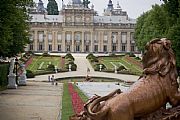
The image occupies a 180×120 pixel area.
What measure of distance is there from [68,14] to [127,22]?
14.5m

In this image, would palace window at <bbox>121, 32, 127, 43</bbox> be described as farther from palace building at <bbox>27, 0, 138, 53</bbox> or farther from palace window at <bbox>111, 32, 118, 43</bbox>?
palace window at <bbox>111, 32, 118, 43</bbox>

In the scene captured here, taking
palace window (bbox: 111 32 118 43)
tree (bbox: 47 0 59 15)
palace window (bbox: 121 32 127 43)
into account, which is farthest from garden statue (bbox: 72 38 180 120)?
tree (bbox: 47 0 59 15)

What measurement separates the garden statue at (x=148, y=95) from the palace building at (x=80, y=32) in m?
92.4

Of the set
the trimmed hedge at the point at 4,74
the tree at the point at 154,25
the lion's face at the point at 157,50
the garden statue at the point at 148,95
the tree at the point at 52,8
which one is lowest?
the trimmed hedge at the point at 4,74

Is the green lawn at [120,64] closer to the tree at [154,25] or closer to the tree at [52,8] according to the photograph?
the tree at [154,25]

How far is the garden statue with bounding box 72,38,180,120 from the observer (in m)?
4.40

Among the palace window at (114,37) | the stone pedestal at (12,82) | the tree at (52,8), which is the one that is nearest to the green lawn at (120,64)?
the stone pedestal at (12,82)

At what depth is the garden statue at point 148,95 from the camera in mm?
4398

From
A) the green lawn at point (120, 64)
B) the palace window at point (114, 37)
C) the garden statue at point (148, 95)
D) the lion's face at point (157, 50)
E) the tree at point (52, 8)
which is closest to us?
the garden statue at point (148, 95)

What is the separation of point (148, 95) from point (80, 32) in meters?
94.6

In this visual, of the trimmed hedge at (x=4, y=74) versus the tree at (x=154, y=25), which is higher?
the tree at (x=154, y=25)

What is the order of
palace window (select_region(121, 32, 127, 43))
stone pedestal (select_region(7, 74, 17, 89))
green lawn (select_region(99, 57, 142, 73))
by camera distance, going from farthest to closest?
palace window (select_region(121, 32, 127, 43)), green lawn (select_region(99, 57, 142, 73)), stone pedestal (select_region(7, 74, 17, 89))

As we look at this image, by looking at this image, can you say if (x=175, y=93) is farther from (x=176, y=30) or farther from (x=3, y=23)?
(x=176, y=30)

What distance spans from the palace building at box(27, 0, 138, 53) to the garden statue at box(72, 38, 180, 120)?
92400mm
